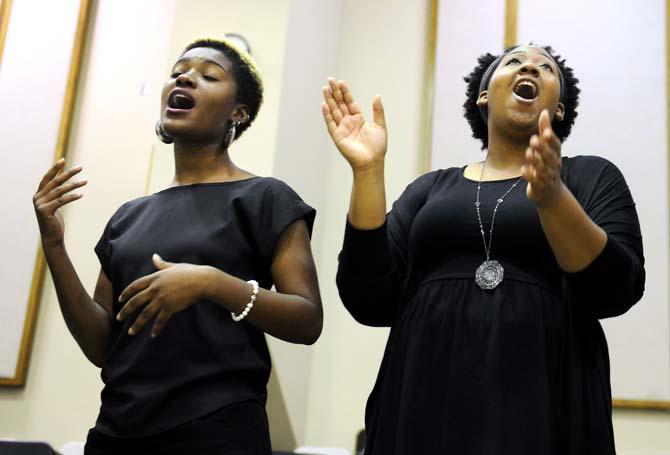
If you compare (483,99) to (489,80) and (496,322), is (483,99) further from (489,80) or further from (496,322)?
(496,322)

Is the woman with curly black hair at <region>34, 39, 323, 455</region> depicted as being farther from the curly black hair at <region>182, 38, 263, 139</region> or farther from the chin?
the chin

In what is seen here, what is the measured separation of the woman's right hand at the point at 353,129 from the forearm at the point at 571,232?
0.37 metres

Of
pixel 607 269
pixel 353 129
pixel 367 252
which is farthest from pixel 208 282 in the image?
pixel 607 269

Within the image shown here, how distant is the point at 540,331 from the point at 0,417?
2.32m

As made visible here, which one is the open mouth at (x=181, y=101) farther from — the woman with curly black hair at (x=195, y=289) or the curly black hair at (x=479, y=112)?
the curly black hair at (x=479, y=112)

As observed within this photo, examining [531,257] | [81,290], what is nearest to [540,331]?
[531,257]

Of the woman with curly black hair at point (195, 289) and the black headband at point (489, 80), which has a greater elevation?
the black headband at point (489, 80)

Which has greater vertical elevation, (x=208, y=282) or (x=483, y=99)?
(x=483, y=99)

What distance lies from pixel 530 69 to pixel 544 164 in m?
0.45

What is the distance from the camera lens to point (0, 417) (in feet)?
9.52

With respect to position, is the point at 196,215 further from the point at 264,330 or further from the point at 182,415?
the point at 182,415

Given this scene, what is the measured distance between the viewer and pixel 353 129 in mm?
1529

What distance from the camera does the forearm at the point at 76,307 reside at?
163 centimetres

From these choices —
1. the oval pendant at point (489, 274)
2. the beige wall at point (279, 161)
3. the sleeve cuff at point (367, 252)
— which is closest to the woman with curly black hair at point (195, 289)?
the sleeve cuff at point (367, 252)
